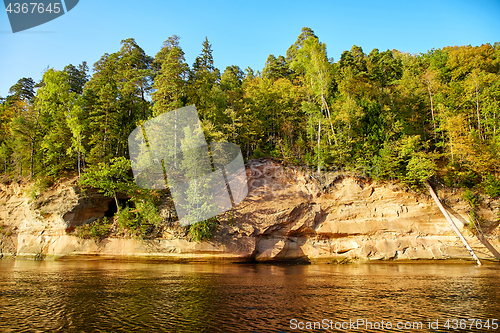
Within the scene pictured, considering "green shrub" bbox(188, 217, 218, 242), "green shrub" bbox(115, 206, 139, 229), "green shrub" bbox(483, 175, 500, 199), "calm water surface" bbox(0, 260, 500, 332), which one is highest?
"green shrub" bbox(483, 175, 500, 199)

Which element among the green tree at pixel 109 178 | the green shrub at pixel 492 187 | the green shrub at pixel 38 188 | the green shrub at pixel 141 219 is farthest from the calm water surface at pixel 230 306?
the green shrub at pixel 38 188

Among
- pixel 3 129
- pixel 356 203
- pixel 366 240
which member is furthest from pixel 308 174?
pixel 3 129

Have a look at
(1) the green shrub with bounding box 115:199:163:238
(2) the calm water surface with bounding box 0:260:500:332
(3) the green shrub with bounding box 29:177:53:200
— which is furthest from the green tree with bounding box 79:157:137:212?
(2) the calm water surface with bounding box 0:260:500:332

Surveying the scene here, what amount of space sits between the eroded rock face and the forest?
272cm

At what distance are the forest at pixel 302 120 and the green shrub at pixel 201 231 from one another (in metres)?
8.61

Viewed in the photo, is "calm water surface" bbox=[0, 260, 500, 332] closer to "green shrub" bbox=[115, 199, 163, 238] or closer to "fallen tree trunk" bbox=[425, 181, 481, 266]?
"green shrub" bbox=[115, 199, 163, 238]

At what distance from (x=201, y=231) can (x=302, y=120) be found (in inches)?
879

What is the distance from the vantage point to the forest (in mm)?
27766

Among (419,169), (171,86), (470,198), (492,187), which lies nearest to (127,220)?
(171,86)

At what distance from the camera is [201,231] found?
22641 mm

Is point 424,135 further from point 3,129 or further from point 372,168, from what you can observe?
point 3,129

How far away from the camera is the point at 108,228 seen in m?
25.5

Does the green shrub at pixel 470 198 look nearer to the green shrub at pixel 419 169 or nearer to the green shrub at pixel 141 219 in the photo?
the green shrub at pixel 419 169

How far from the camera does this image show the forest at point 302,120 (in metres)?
27.8
